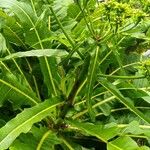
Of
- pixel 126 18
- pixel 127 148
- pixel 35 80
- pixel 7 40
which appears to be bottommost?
pixel 127 148

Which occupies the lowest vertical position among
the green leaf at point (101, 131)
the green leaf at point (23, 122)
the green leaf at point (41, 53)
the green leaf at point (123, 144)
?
the green leaf at point (123, 144)

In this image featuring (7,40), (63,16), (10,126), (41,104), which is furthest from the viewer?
(63,16)

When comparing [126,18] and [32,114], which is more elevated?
[126,18]

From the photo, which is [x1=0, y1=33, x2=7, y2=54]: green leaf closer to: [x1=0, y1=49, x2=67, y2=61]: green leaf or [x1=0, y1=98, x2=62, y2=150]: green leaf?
[x1=0, y1=49, x2=67, y2=61]: green leaf

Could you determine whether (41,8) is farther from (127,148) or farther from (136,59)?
(127,148)

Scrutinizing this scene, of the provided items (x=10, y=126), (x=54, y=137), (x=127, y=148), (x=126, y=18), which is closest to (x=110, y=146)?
(x=127, y=148)

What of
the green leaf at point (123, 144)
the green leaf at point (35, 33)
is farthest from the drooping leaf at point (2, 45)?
the green leaf at point (123, 144)

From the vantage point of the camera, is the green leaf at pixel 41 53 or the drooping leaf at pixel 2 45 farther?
the drooping leaf at pixel 2 45

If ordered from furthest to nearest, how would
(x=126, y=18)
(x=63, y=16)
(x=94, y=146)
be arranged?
(x=63, y=16)
(x=94, y=146)
(x=126, y=18)

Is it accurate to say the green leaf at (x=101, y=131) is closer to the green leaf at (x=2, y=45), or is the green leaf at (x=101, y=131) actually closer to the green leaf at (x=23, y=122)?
the green leaf at (x=23, y=122)
